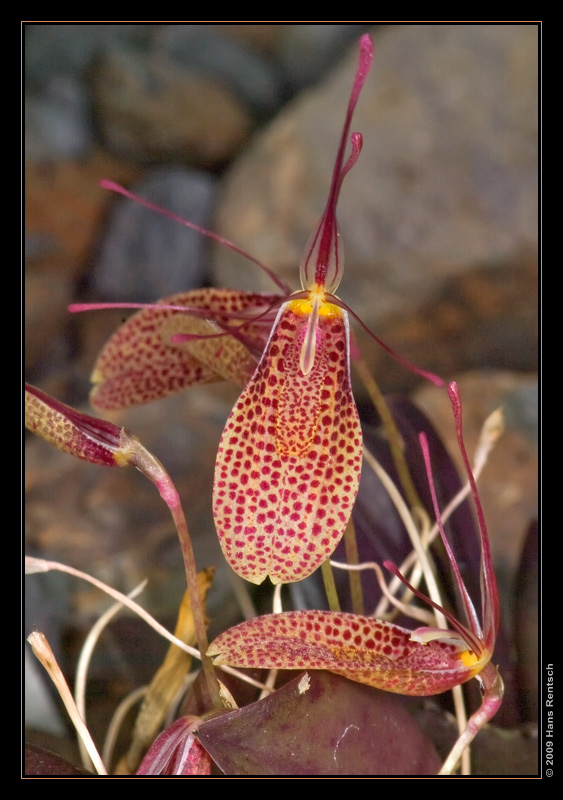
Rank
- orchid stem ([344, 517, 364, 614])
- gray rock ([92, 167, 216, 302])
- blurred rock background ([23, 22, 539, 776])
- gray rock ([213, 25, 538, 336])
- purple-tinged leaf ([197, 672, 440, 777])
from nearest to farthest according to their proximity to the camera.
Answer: purple-tinged leaf ([197, 672, 440, 777]) → orchid stem ([344, 517, 364, 614]) → blurred rock background ([23, 22, 539, 776]) → gray rock ([213, 25, 538, 336]) → gray rock ([92, 167, 216, 302])

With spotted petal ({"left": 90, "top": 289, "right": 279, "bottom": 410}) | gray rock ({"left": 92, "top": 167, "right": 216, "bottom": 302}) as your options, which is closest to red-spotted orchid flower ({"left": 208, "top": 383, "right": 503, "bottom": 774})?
spotted petal ({"left": 90, "top": 289, "right": 279, "bottom": 410})

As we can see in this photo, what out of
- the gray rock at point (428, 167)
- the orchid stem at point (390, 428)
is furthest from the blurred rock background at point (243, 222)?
the orchid stem at point (390, 428)

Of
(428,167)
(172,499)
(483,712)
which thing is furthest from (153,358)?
(428,167)

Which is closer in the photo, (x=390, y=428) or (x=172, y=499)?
(x=172, y=499)

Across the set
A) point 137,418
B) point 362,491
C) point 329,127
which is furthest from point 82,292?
point 362,491

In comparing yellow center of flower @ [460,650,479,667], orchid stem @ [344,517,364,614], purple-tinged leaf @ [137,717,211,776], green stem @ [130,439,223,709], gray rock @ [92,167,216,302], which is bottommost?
purple-tinged leaf @ [137,717,211,776]

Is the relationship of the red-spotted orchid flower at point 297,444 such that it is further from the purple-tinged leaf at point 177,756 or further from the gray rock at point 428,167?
the gray rock at point 428,167

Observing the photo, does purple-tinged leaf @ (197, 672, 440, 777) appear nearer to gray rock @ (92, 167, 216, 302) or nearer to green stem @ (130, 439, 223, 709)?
green stem @ (130, 439, 223, 709)

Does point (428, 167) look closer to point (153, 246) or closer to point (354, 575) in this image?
point (153, 246)
